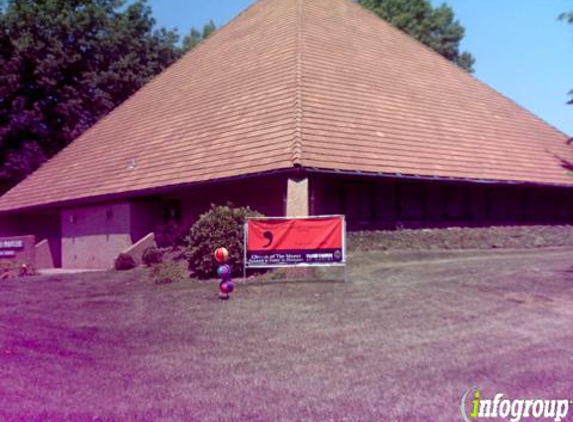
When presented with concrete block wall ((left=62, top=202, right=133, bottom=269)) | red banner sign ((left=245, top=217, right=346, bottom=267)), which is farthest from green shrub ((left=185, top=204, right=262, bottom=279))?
concrete block wall ((left=62, top=202, right=133, bottom=269))

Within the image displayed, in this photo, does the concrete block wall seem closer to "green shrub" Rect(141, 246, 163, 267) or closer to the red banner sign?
"green shrub" Rect(141, 246, 163, 267)

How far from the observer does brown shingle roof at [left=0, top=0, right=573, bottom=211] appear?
19.2 metres

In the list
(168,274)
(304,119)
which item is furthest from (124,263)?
(304,119)

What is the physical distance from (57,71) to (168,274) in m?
26.3

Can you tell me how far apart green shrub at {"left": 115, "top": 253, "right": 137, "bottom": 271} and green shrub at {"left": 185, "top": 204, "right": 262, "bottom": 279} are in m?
4.95

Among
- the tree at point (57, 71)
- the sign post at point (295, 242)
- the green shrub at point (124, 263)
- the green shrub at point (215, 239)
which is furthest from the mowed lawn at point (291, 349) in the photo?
the tree at point (57, 71)

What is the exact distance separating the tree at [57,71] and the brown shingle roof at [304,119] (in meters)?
8.36

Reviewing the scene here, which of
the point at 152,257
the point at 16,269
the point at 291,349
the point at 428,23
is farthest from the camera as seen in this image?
the point at 428,23

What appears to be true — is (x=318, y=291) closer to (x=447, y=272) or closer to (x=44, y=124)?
(x=447, y=272)

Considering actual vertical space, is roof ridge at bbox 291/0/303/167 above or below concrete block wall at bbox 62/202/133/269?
above

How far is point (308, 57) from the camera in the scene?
22.2 m

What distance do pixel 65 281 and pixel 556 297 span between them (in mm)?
13911

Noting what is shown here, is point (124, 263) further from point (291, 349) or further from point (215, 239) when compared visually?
point (291, 349)

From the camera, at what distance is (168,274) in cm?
1650
